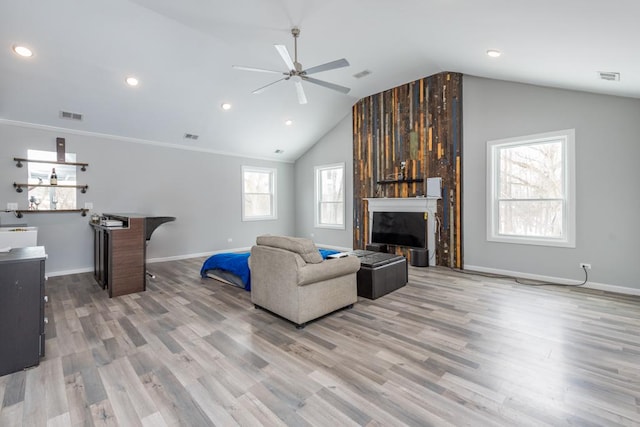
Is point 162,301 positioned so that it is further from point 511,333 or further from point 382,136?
point 382,136

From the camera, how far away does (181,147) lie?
21.7ft

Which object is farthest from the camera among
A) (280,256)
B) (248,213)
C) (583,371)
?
(248,213)

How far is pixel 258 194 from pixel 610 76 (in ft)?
23.2

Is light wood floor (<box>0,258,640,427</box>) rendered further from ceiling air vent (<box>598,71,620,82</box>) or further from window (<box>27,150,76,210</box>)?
ceiling air vent (<box>598,71,620,82</box>)

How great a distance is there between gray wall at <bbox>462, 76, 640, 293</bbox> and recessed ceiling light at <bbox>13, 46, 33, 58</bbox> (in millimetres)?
6645

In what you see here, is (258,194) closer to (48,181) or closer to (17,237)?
(48,181)

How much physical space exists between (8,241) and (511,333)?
5.97m

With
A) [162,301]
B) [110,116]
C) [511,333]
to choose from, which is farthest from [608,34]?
[110,116]

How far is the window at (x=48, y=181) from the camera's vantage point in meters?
4.91

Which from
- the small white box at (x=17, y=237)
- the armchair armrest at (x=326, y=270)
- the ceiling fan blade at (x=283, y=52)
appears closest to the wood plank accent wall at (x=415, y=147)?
the armchair armrest at (x=326, y=270)

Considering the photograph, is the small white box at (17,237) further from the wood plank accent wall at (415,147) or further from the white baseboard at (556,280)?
the white baseboard at (556,280)

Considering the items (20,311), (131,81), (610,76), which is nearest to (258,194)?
(131,81)

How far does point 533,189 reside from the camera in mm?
4762

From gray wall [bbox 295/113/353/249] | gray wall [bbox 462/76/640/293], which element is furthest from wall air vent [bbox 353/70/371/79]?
gray wall [bbox 462/76/640/293]
